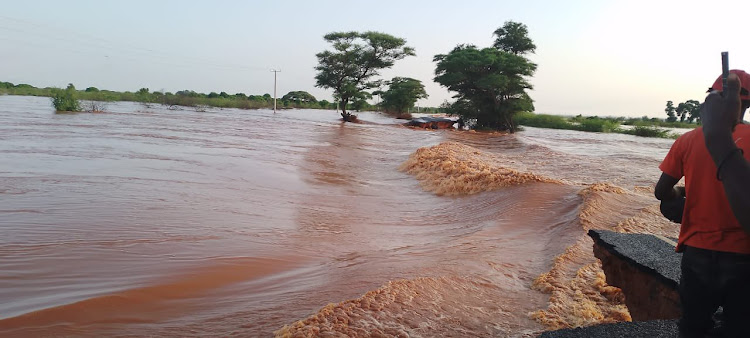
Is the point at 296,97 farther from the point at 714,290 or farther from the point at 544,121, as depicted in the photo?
the point at 714,290

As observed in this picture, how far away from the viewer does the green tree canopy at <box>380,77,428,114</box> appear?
51300mm

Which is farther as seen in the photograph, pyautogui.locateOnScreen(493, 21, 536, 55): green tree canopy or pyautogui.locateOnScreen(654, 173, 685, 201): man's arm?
pyautogui.locateOnScreen(493, 21, 536, 55): green tree canopy

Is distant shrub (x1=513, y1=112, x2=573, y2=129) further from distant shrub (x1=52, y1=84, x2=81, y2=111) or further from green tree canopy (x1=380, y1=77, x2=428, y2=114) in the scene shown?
distant shrub (x1=52, y1=84, x2=81, y2=111)

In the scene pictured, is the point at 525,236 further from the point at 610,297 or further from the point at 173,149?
the point at 173,149

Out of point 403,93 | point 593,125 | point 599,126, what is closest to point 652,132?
point 599,126

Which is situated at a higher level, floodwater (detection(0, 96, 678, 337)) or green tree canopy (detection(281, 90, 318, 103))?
green tree canopy (detection(281, 90, 318, 103))

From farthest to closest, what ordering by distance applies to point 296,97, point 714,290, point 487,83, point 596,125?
point 296,97, point 596,125, point 487,83, point 714,290

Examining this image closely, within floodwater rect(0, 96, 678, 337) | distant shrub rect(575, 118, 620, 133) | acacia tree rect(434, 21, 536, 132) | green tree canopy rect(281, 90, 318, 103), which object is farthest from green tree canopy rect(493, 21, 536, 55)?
green tree canopy rect(281, 90, 318, 103)

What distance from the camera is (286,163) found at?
559 inches

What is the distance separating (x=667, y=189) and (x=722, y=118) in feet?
1.75

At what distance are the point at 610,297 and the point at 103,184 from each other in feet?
27.8

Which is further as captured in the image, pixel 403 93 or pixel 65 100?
pixel 403 93

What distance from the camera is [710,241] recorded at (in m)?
2.16

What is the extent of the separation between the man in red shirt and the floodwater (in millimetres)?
1469
